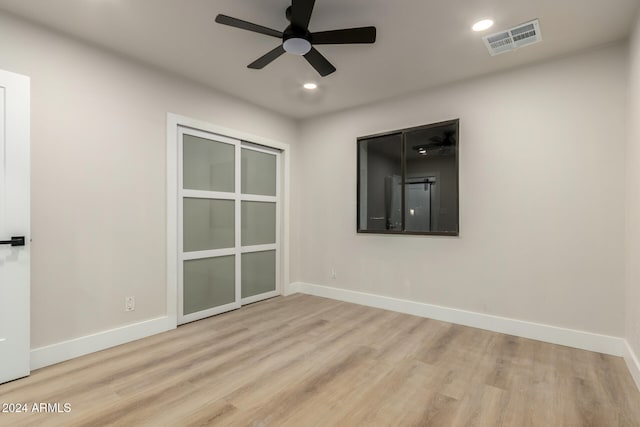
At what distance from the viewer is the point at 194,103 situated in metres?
3.54

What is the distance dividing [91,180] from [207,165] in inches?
47.3

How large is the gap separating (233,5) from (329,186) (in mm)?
2687

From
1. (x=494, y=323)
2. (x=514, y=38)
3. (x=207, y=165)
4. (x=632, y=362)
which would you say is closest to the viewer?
(x=632, y=362)

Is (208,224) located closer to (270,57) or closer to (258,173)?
(258,173)

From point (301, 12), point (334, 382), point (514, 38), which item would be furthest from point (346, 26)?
point (334, 382)

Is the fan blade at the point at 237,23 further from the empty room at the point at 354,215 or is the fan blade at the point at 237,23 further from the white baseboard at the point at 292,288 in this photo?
the white baseboard at the point at 292,288

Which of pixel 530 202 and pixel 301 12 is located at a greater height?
pixel 301 12

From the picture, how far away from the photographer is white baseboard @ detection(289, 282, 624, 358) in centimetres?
276

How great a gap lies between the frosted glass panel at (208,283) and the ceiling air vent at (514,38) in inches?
140

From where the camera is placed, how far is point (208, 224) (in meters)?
3.72

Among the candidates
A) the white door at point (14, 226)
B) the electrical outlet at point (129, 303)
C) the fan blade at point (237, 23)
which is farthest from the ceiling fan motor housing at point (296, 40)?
the electrical outlet at point (129, 303)

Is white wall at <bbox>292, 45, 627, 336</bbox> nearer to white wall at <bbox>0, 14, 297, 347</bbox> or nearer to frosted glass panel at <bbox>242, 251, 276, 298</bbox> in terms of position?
frosted glass panel at <bbox>242, 251, 276, 298</bbox>

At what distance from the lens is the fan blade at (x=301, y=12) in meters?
1.91

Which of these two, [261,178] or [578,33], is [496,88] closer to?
[578,33]
